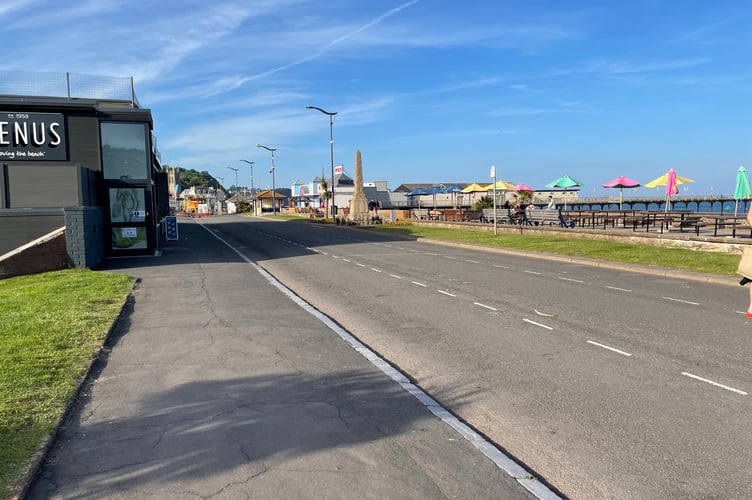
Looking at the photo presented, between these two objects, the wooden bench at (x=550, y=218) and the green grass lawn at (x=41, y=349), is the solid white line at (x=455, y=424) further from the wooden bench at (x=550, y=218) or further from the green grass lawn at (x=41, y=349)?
the wooden bench at (x=550, y=218)

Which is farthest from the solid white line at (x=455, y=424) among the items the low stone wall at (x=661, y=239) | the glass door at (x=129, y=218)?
the glass door at (x=129, y=218)

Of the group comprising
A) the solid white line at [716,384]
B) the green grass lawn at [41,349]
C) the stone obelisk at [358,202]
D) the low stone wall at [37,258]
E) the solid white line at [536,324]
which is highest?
the stone obelisk at [358,202]

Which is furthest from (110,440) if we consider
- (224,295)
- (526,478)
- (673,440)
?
(224,295)

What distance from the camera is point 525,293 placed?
40.7ft

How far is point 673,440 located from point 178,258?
63.3 ft

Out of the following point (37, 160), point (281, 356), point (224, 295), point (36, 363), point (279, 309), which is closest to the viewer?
point (36, 363)

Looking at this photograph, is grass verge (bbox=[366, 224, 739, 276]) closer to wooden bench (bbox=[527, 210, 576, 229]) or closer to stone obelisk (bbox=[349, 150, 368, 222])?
wooden bench (bbox=[527, 210, 576, 229])

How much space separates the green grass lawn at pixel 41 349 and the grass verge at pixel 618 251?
14296 millimetres

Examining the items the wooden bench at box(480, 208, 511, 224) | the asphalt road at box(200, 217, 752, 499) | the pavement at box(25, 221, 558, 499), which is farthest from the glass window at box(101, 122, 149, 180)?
the wooden bench at box(480, 208, 511, 224)

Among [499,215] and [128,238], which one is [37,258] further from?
[499,215]

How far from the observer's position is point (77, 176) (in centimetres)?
1828

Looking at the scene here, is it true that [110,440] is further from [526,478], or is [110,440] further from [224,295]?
[224,295]

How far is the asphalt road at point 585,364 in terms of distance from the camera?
4.41 meters

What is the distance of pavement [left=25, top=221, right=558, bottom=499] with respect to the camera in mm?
3965
